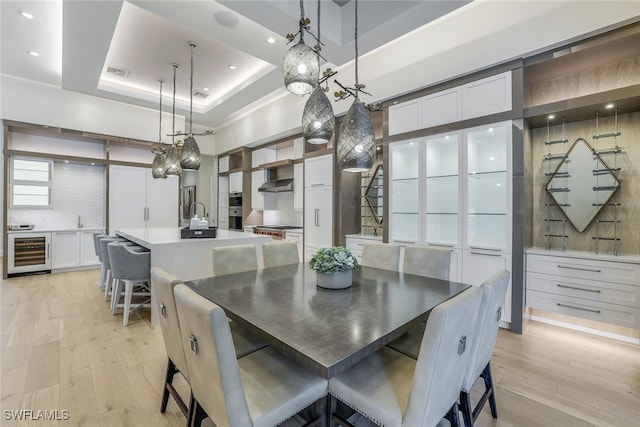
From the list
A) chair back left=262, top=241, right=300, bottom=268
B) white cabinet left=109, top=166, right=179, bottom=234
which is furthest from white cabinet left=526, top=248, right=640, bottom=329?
white cabinet left=109, top=166, right=179, bottom=234

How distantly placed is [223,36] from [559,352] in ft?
15.4

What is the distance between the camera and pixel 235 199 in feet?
24.4

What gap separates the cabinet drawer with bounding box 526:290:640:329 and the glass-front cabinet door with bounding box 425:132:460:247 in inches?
36.5

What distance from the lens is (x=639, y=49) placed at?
2.68 m

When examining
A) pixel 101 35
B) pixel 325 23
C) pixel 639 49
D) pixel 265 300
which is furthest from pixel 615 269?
pixel 101 35

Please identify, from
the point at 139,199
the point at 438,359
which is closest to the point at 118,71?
the point at 139,199

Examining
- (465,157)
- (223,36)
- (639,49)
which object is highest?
(223,36)

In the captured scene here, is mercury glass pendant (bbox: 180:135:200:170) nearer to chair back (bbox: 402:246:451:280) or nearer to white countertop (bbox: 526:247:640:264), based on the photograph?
chair back (bbox: 402:246:451:280)

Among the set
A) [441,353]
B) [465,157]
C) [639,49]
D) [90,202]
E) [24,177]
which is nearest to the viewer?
[441,353]

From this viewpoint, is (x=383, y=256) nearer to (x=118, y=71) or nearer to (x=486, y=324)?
(x=486, y=324)

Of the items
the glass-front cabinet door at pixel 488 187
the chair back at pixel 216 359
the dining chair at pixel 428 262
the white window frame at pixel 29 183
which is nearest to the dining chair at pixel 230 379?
the chair back at pixel 216 359

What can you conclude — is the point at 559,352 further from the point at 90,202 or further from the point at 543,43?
the point at 90,202

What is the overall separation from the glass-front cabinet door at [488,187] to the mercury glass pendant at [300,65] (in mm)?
2227

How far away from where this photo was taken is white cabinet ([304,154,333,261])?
4891mm
